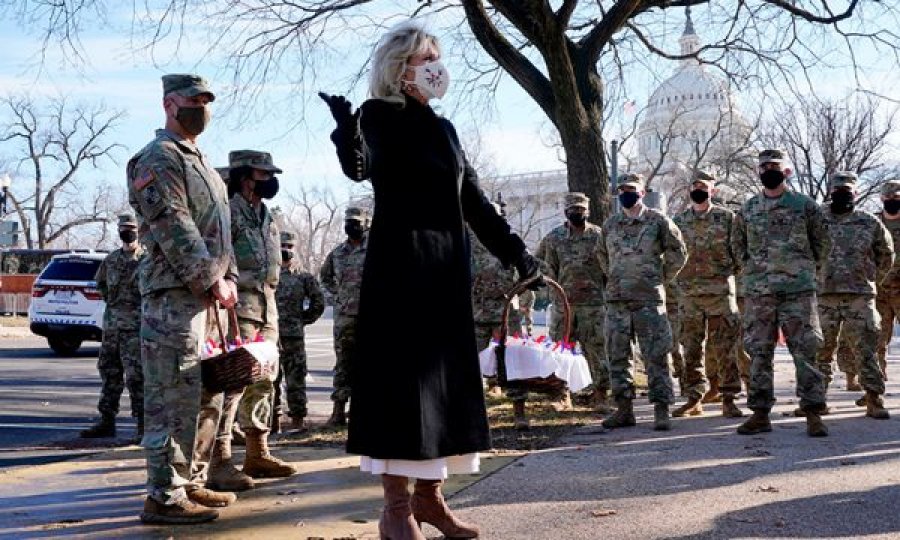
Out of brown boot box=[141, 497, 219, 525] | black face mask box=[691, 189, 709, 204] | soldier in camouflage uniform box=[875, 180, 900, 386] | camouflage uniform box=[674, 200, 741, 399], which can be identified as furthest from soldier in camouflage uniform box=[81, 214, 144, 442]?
soldier in camouflage uniform box=[875, 180, 900, 386]

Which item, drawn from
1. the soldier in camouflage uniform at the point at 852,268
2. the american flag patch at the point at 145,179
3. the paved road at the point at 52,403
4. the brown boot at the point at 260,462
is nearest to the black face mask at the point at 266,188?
the brown boot at the point at 260,462

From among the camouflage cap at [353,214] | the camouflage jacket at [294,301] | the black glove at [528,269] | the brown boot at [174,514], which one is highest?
the camouflage cap at [353,214]

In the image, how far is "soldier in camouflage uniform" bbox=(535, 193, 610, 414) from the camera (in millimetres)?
10953

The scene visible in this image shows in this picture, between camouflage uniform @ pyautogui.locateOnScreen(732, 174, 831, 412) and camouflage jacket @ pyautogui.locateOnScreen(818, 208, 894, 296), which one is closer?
camouflage uniform @ pyautogui.locateOnScreen(732, 174, 831, 412)

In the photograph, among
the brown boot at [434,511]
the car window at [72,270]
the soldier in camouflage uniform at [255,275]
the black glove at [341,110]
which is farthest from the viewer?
the car window at [72,270]

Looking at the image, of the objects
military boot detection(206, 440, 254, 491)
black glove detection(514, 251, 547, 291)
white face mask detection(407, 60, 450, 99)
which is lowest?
military boot detection(206, 440, 254, 491)

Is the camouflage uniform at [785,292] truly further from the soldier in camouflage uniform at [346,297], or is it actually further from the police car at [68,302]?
the police car at [68,302]

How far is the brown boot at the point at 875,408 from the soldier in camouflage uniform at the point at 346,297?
16.1 ft

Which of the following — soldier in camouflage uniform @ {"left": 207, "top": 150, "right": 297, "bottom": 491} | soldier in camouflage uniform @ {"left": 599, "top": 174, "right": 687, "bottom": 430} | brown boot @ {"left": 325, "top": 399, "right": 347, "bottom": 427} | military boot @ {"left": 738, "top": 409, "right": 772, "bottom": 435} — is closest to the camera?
soldier in camouflage uniform @ {"left": 207, "top": 150, "right": 297, "bottom": 491}

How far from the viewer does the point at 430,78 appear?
4480 mm

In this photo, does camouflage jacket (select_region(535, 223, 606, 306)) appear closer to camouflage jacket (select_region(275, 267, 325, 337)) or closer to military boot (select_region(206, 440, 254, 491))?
camouflage jacket (select_region(275, 267, 325, 337))

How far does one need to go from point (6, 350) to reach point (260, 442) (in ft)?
58.8

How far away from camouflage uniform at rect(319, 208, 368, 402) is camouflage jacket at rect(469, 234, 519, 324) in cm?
119

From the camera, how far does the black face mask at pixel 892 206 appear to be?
12008mm
